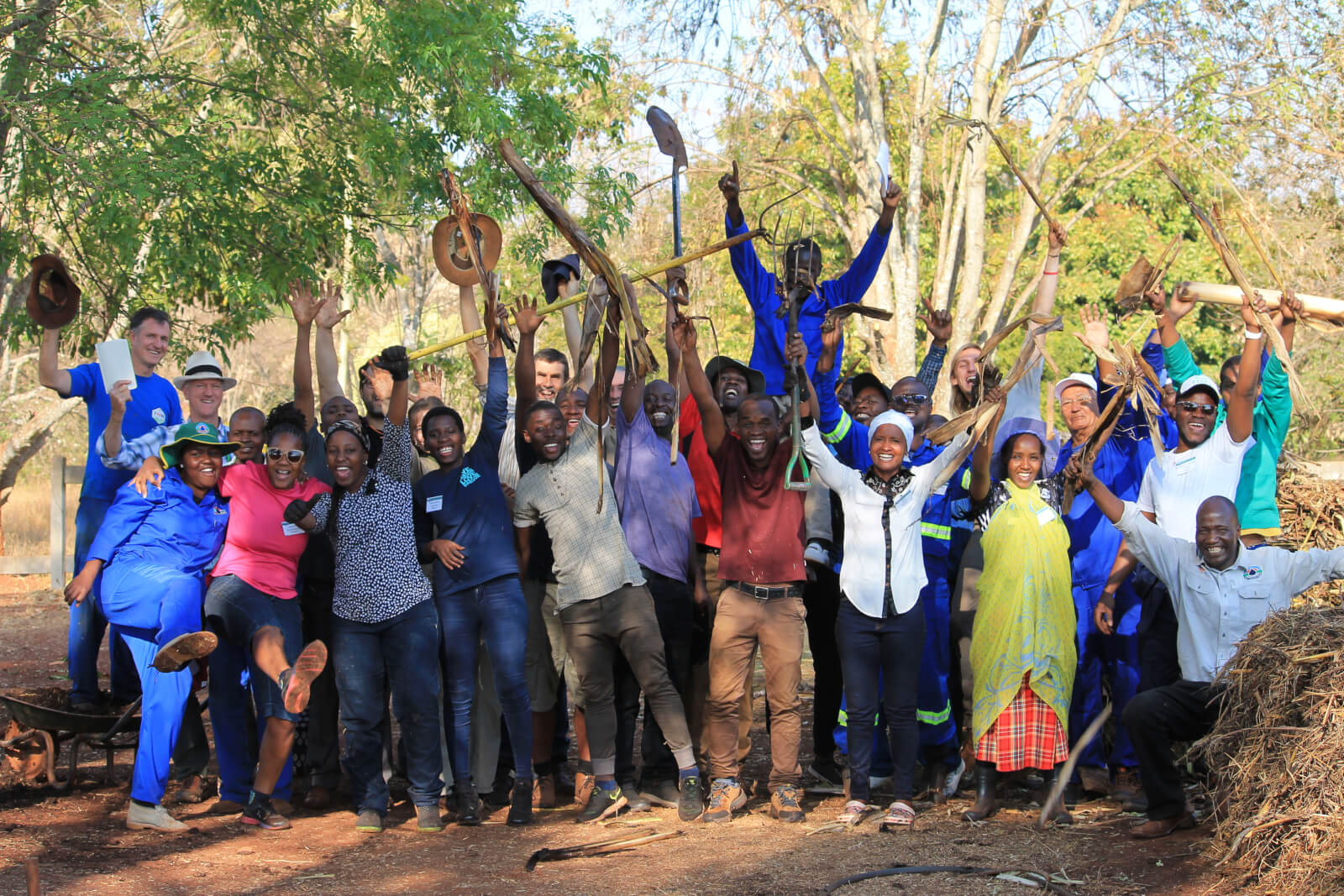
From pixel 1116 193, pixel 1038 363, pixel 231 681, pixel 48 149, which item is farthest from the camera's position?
pixel 1116 193

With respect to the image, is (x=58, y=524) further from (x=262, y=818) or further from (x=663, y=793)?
(x=663, y=793)

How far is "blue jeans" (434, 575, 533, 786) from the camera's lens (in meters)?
6.15

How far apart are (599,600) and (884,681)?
1390 mm

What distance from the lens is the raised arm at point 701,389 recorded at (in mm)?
6211

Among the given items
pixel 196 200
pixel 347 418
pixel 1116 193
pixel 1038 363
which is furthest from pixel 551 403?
pixel 1116 193

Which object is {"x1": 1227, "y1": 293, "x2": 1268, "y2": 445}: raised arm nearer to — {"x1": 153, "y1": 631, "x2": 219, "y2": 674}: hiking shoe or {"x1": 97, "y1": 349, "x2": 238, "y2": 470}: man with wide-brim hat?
{"x1": 153, "y1": 631, "x2": 219, "y2": 674}: hiking shoe

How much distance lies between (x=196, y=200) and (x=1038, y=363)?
17.4 ft

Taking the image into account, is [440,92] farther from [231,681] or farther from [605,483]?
[231,681]

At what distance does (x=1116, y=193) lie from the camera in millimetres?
23281

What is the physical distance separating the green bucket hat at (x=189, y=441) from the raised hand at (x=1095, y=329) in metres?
4.28

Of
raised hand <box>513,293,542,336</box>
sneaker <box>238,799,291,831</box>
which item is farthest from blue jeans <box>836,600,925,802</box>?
sneaker <box>238,799,291,831</box>

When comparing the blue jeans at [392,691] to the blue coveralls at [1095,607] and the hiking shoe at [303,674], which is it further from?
the blue coveralls at [1095,607]

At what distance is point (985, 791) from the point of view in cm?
618

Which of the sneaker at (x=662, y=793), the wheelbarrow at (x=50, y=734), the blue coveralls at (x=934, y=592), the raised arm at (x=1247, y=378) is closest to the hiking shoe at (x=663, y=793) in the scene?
the sneaker at (x=662, y=793)
